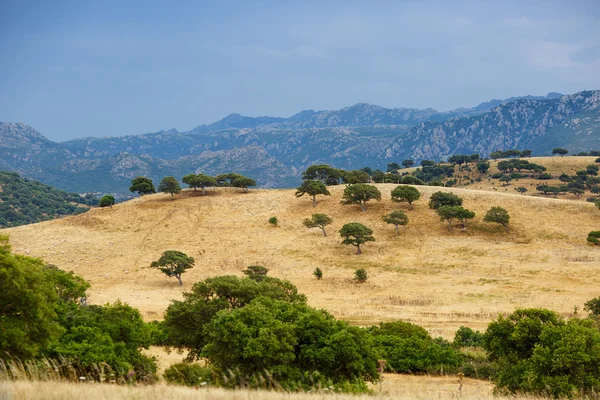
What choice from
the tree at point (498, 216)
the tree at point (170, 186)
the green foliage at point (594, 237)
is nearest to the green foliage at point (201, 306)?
the tree at point (498, 216)

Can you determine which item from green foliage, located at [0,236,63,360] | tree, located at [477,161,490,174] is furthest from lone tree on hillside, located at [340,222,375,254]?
tree, located at [477,161,490,174]

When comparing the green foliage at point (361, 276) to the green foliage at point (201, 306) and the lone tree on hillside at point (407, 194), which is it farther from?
the green foliage at point (201, 306)

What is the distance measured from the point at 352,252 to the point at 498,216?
23253 millimetres

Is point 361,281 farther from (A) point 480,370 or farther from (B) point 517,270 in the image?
(A) point 480,370

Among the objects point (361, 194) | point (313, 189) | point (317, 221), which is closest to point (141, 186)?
point (313, 189)

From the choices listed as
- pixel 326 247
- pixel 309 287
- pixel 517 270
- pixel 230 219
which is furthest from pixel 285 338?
pixel 230 219

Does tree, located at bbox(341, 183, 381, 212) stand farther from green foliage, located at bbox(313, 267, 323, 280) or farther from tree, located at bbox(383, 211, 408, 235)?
green foliage, located at bbox(313, 267, 323, 280)

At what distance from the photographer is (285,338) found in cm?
1516

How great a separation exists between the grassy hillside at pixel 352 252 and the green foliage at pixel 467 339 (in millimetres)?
3129

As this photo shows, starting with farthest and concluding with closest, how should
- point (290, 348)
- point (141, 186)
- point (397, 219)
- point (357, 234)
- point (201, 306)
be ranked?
1. point (141, 186)
2. point (397, 219)
3. point (357, 234)
4. point (201, 306)
5. point (290, 348)

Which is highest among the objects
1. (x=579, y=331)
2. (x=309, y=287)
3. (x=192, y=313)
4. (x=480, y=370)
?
(x=579, y=331)

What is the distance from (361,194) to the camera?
2940 inches

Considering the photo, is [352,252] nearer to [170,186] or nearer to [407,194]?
[407,194]

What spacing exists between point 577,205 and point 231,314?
73552 millimetres
